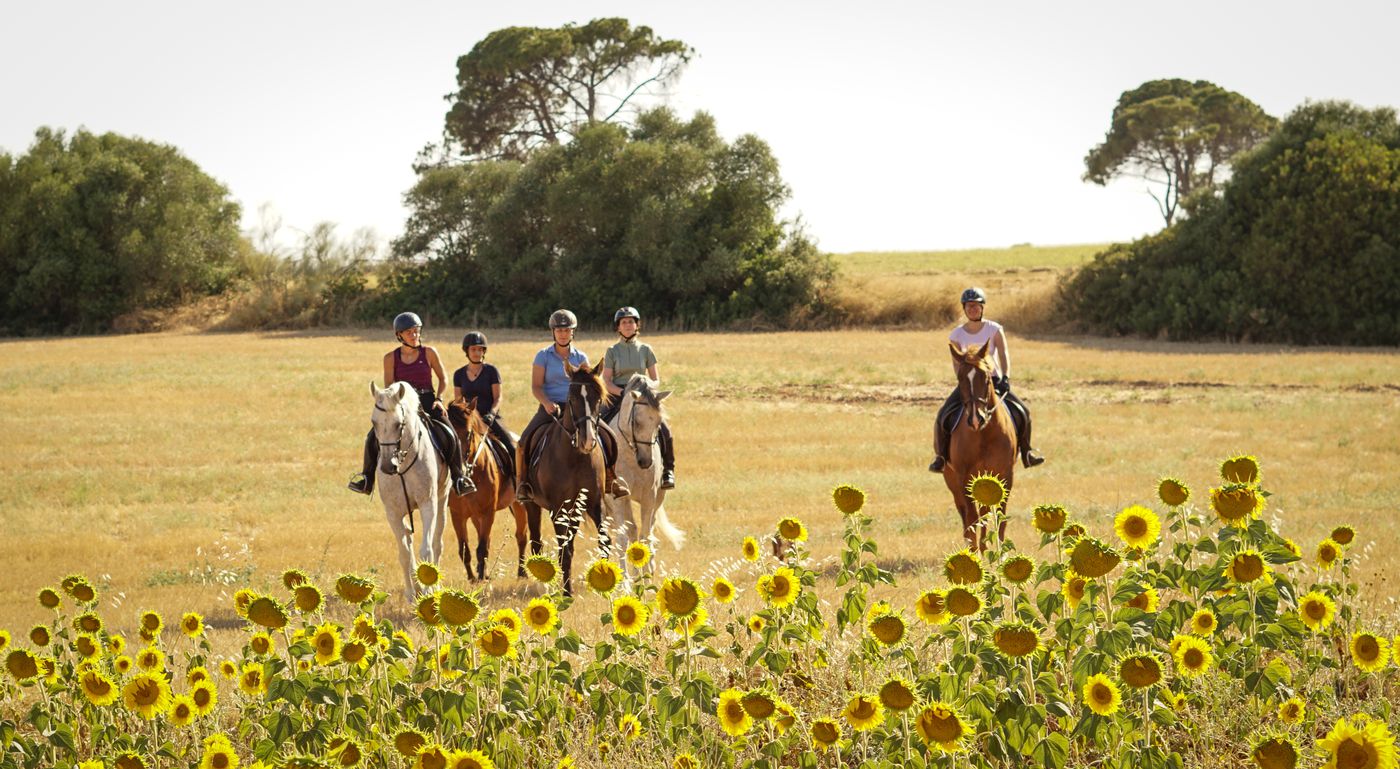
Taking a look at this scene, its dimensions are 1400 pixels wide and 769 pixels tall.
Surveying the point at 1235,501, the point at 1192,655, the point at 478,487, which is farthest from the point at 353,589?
the point at 478,487

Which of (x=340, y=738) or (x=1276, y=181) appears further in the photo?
(x=1276, y=181)

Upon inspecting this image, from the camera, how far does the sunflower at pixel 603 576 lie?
4199 millimetres

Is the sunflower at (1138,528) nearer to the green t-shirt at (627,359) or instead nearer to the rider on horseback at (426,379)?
the green t-shirt at (627,359)

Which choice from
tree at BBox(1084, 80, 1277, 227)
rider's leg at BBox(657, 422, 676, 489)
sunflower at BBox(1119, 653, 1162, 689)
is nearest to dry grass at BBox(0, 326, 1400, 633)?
rider's leg at BBox(657, 422, 676, 489)

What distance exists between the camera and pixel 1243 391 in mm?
26578

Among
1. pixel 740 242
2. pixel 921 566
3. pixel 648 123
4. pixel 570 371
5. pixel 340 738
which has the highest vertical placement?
pixel 648 123

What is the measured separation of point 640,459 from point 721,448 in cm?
1000

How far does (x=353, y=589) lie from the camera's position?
4348mm

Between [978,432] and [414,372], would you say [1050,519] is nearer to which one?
[978,432]

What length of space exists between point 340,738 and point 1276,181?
4089 cm

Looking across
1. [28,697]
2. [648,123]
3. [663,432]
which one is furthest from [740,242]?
[28,697]

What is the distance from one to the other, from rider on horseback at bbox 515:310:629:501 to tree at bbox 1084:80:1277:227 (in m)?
65.5

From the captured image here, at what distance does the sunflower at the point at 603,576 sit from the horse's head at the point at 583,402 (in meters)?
5.95

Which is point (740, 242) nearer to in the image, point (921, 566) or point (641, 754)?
point (921, 566)
